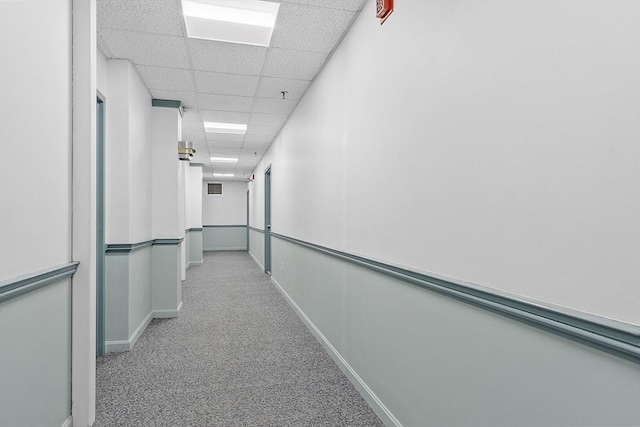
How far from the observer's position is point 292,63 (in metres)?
3.08

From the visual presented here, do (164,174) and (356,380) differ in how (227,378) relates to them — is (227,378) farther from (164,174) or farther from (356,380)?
(164,174)

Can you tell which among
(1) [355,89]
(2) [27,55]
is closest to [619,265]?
(1) [355,89]

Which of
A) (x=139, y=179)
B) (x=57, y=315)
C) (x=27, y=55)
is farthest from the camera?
(x=139, y=179)

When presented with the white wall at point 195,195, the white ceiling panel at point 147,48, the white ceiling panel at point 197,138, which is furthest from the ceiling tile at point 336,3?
the white wall at point 195,195

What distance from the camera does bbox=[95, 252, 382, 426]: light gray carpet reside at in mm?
2055

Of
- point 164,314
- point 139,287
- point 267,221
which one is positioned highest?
point 267,221

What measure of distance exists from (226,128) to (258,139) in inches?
31.1

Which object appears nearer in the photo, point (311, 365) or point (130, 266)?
point (311, 365)

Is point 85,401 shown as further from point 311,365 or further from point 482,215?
point 482,215

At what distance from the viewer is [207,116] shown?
4742 mm

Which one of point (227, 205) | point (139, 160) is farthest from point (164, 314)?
point (227, 205)

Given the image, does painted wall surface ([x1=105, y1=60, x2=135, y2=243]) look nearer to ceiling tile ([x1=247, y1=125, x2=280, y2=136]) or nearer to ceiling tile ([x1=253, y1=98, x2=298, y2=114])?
ceiling tile ([x1=253, y1=98, x2=298, y2=114])

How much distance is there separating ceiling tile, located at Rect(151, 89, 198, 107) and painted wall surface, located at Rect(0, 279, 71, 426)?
2609 mm

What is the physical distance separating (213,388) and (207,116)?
3.52 metres
